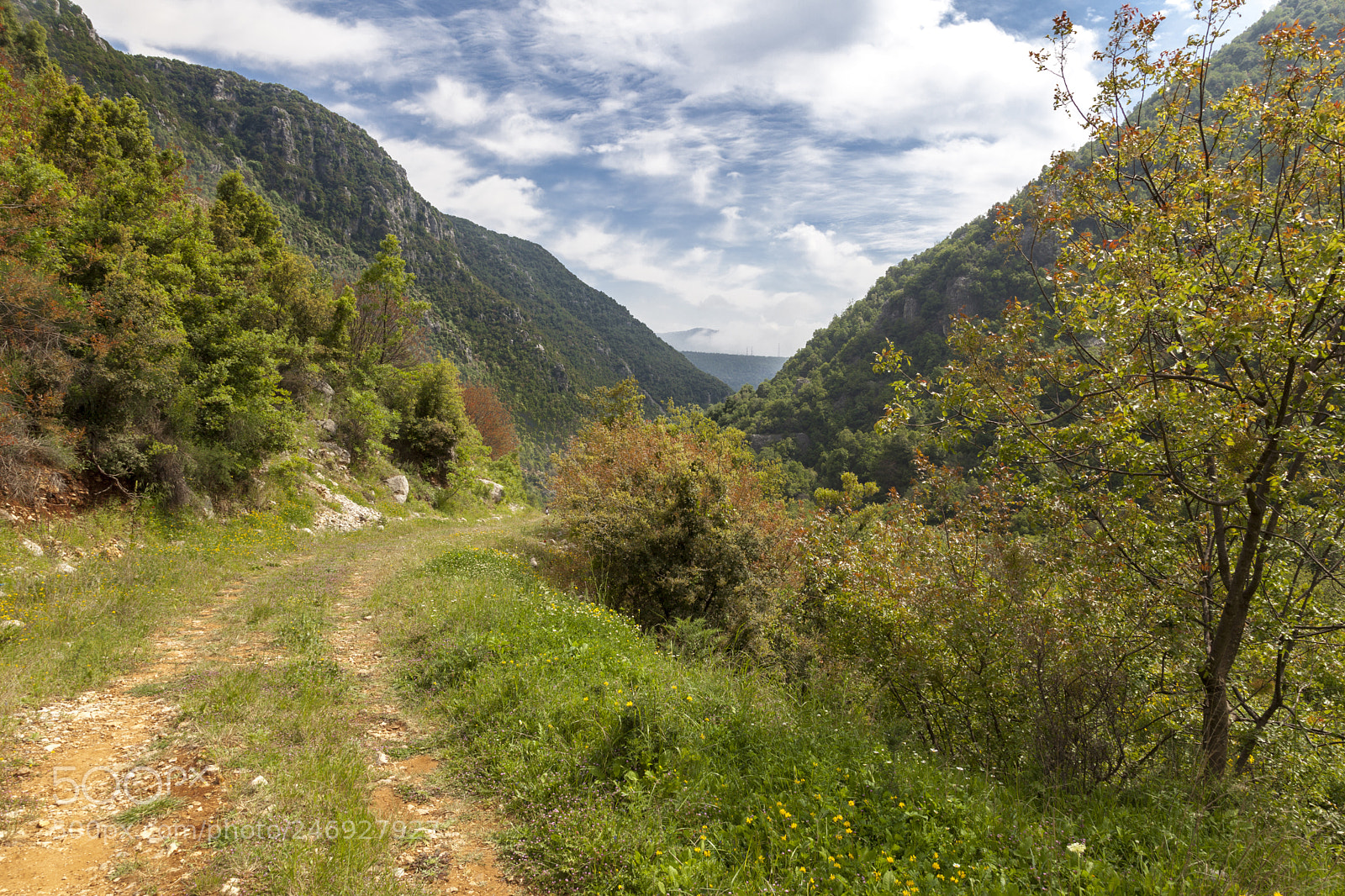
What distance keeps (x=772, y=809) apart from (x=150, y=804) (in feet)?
14.2

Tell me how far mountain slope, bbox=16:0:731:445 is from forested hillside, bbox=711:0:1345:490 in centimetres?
3705

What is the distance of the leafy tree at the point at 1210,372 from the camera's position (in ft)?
14.9

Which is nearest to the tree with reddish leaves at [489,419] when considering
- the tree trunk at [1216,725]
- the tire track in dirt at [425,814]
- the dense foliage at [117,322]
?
the dense foliage at [117,322]

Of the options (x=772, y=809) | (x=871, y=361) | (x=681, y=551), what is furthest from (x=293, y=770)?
(x=871, y=361)

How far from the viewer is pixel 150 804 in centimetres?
371

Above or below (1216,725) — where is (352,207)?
above

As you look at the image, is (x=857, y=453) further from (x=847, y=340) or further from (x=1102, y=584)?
(x=1102, y=584)

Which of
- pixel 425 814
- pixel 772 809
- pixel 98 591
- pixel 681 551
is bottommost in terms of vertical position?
pixel 98 591

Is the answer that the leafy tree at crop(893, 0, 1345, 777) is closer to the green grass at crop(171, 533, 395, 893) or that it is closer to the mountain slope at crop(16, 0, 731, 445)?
the green grass at crop(171, 533, 395, 893)

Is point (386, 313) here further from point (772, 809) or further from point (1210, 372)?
point (1210, 372)

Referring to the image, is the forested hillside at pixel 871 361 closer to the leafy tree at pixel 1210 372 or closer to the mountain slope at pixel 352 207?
the mountain slope at pixel 352 207

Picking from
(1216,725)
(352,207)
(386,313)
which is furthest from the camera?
(352,207)

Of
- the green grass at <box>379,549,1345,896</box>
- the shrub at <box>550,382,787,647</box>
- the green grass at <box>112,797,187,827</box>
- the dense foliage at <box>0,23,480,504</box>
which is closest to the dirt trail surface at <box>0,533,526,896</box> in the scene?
the green grass at <box>112,797,187,827</box>

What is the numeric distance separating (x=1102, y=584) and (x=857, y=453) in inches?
3236
